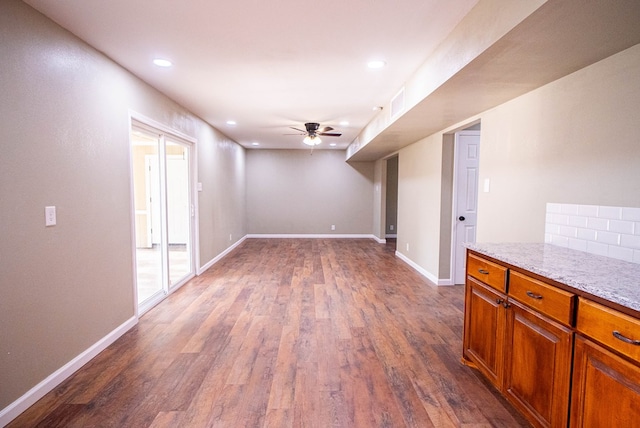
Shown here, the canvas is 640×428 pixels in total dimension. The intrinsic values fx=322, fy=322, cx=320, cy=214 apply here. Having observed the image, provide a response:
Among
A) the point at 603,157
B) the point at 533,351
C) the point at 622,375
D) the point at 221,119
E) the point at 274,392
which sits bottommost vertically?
the point at 274,392

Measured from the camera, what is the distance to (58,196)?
2.23 m

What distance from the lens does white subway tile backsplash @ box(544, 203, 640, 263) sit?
1812 mm

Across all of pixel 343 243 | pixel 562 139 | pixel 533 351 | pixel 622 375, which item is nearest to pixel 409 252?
pixel 343 243

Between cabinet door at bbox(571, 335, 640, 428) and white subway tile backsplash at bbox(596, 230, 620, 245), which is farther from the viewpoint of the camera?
white subway tile backsplash at bbox(596, 230, 620, 245)

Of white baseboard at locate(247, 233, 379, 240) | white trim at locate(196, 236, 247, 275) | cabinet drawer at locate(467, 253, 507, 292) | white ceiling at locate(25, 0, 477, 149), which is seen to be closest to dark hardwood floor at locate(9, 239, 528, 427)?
cabinet drawer at locate(467, 253, 507, 292)

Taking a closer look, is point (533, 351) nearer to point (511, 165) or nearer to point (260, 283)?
point (511, 165)

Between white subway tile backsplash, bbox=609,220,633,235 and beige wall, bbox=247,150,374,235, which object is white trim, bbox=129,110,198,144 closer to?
white subway tile backsplash, bbox=609,220,633,235

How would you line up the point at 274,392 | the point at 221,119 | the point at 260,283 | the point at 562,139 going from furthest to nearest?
the point at 221,119, the point at 260,283, the point at 562,139, the point at 274,392

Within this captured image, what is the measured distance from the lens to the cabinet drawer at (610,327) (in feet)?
3.84

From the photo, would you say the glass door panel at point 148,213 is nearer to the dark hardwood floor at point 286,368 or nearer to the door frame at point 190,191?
the door frame at point 190,191

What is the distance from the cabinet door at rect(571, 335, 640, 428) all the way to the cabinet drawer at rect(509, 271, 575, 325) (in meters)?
0.13

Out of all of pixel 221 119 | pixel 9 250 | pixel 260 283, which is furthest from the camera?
pixel 221 119

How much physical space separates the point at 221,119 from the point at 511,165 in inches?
167

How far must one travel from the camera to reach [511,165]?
2.88 metres
